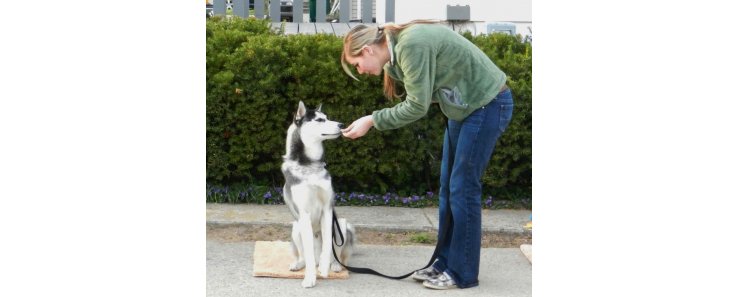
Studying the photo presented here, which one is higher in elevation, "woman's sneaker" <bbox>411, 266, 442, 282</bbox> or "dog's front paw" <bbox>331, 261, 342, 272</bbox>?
"dog's front paw" <bbox>331, 261, 342, 272</bbox>

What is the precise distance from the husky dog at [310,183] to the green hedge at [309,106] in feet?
5.48

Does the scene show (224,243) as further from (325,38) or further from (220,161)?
(325,38)

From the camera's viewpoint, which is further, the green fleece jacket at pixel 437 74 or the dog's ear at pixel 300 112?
the dog's ear at pixel 300 112

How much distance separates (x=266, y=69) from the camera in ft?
20.4

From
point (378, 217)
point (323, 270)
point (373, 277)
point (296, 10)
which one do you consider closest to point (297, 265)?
point (323, 270)

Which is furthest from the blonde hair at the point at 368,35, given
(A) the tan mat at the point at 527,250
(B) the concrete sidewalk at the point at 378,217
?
(B) the concrete sidewalk at the point at 378,217

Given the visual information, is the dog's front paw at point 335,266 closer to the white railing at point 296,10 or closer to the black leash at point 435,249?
the black leash at point 435,249

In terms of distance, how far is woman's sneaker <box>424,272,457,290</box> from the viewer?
464 cm

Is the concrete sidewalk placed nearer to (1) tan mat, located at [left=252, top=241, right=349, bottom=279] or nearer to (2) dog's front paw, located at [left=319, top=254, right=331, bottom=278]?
(1) tan mat, located at [left=252, top=241, right=349, bottom=279]

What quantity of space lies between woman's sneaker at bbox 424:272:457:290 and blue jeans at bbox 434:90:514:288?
0.03m

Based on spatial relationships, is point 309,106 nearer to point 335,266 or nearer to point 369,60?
point 335,266

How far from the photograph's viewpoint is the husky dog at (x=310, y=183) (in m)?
4.55

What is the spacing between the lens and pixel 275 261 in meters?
4.97

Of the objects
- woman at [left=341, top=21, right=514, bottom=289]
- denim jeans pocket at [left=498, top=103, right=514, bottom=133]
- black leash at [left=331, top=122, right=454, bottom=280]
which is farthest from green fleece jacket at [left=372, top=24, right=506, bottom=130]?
black leash at [left=331, top=122, right=454, bottom=280]
